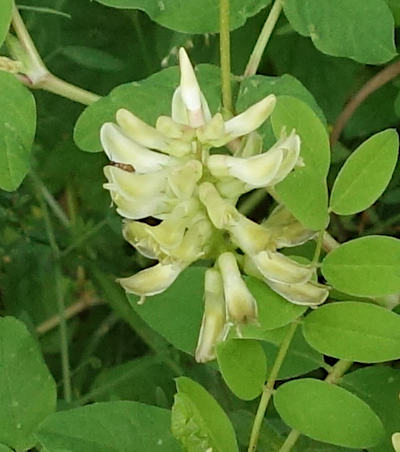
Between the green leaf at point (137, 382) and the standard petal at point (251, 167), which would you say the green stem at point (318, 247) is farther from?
the green leaf at point (137, 382)

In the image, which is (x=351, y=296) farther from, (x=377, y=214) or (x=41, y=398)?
(x=377, y=214)

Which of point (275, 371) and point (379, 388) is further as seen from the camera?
point (379, 388)

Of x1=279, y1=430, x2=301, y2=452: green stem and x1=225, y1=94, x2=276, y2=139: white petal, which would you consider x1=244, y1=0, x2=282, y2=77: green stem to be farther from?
x1=279, y1=430, x2=301, y2=452: green stem

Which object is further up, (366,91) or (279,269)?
(279,269)

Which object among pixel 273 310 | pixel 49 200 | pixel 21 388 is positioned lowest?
pixel 49 200

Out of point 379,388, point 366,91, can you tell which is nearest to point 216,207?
point 379,388

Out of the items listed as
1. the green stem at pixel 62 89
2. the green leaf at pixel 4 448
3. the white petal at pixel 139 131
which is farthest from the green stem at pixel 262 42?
the green leaf at pixel 4 448

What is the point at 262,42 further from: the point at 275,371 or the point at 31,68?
the point at 275,371
